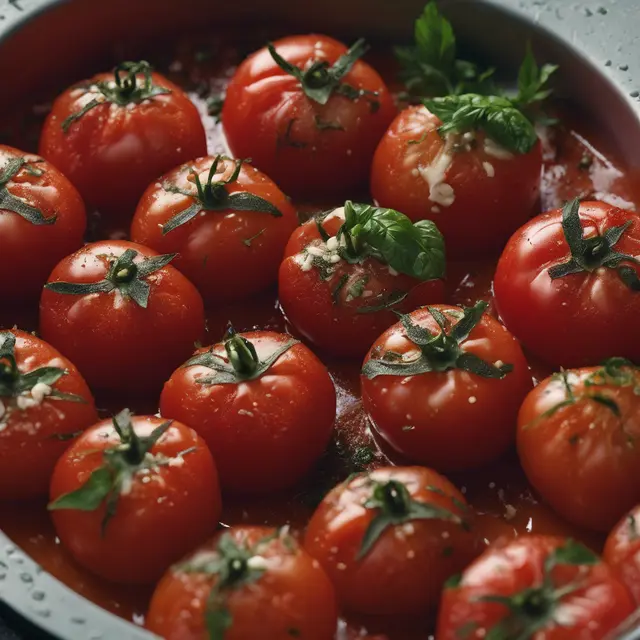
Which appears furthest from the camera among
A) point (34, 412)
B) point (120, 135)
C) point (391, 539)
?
point (120, 135)

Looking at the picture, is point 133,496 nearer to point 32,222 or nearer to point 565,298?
point 32,222

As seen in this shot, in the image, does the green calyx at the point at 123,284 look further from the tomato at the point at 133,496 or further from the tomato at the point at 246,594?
the tomato at the point at 246,594

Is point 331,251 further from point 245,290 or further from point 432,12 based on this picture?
point 432,12

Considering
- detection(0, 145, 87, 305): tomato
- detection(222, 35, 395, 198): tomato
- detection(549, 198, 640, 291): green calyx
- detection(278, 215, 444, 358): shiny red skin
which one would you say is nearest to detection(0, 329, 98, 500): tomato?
detection(0, 145, 87, 305): tomato

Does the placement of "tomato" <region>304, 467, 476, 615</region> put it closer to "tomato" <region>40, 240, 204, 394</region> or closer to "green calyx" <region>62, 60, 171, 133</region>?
Answer: "tomato" <region>40, 240, 204, 394</region>

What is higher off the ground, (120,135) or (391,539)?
(120,135)

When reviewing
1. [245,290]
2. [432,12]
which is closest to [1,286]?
[245,290]

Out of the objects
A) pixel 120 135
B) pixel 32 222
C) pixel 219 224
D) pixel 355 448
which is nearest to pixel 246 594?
pixel 355 448
